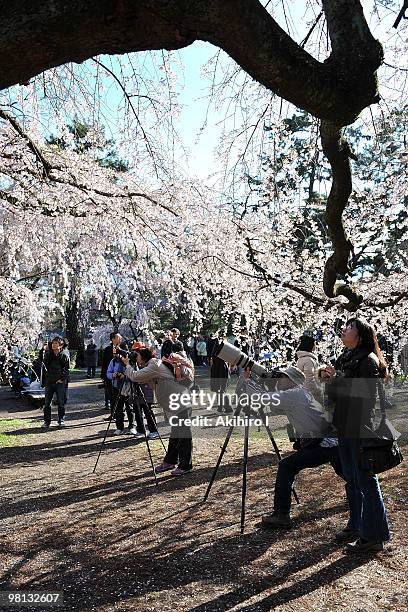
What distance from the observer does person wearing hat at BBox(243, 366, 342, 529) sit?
177 inches

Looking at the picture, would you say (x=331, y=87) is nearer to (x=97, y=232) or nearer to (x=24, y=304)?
(x=97, y=232)

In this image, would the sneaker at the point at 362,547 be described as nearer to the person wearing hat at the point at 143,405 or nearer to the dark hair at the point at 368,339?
the dark hair at the point at 368,339

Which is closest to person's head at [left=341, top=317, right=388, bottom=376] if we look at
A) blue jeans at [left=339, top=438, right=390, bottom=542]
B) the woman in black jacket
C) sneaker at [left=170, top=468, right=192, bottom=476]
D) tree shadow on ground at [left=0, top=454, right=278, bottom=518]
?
the woman in black jacket

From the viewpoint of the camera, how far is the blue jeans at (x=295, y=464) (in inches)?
178

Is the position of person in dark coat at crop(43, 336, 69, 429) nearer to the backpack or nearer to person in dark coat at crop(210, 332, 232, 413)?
person in dark coat at crop(210, 332, 232, 413)

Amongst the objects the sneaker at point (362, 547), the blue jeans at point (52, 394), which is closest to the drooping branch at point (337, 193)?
the sneaker at point (362, 547)

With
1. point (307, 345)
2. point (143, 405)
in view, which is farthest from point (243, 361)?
point (143, 405)

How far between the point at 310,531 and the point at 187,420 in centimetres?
245

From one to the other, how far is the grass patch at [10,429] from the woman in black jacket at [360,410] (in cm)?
655

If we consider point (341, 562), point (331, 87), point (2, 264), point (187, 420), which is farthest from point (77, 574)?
point (2, 264)

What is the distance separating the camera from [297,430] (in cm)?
459

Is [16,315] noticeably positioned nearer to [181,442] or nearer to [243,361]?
[181,442]

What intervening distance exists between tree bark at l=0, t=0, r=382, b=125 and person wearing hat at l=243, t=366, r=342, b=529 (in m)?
2.56

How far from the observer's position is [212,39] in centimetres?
222
